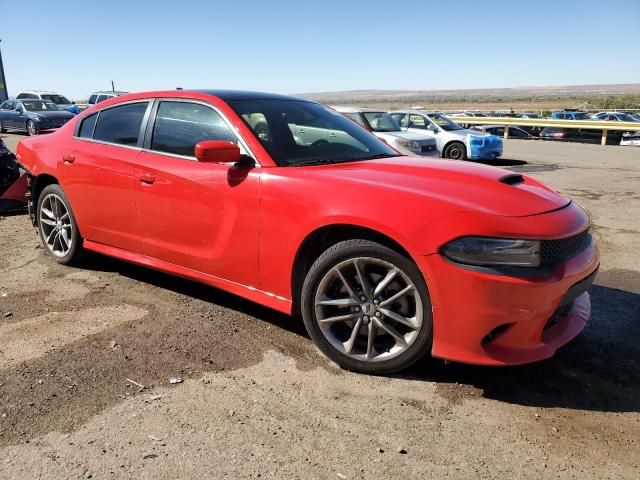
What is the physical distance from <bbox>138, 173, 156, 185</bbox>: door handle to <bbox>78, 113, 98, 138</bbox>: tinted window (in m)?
1.02

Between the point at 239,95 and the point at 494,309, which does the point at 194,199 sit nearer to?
the point at 239,95

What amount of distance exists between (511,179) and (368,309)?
1.21 m

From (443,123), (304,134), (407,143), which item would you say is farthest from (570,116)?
(304,134)

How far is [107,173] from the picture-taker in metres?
4.32

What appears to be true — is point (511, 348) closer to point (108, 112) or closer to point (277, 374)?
point (277, 374)

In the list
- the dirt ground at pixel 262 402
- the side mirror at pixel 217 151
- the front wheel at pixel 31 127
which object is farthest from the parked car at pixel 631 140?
the front wheel at pixel 31 127

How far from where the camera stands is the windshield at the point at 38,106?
21116 mm

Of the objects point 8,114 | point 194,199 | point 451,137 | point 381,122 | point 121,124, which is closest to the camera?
point 194,199

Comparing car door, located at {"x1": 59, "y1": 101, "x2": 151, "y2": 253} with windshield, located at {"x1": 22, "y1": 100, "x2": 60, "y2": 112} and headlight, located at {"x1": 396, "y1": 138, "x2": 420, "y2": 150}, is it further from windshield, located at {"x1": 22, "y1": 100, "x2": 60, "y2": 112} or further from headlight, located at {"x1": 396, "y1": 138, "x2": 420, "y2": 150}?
windshield, located at {"x1": 22, "y1": 100, "x2": 60, "y2": 112}

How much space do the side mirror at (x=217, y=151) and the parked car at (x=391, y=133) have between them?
30.5 ft

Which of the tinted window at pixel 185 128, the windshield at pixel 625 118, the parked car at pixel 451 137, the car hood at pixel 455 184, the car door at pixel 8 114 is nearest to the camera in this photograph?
the car hood at pixel 455 184

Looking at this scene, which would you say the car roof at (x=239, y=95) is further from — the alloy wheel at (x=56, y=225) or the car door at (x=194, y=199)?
the alloy wheel at (x=56, y=225)

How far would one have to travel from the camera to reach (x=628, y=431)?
8.69ft

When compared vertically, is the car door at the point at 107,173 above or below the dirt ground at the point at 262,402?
above
